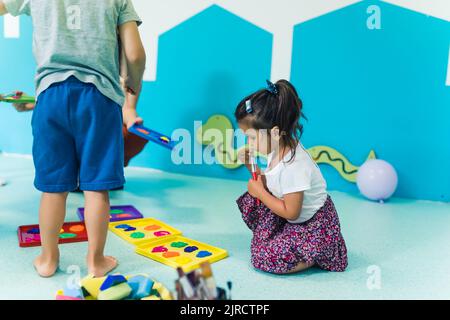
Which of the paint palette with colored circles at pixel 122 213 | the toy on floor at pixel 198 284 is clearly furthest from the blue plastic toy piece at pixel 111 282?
the paint palette with colored circles at pixel 122 213

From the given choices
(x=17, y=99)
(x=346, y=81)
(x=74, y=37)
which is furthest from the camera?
(x=346, y=81)

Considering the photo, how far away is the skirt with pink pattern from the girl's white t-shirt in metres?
0.03

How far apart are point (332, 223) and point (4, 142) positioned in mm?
2267

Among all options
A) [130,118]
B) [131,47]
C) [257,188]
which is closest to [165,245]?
[257,188]

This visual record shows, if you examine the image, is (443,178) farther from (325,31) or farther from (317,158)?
(325,31)

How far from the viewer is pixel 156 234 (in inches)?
56.0

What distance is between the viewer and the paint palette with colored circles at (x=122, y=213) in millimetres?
1571

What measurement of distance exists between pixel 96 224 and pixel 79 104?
0.28 m

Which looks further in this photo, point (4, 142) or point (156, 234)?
point (4, 142)

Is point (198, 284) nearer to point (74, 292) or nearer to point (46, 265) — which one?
point (74, 292)

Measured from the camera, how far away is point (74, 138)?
1.08 metres

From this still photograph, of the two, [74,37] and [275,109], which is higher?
[74,37]

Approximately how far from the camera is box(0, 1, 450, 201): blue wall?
6.75ft

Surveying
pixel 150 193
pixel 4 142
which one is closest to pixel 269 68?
pixel 150 193
